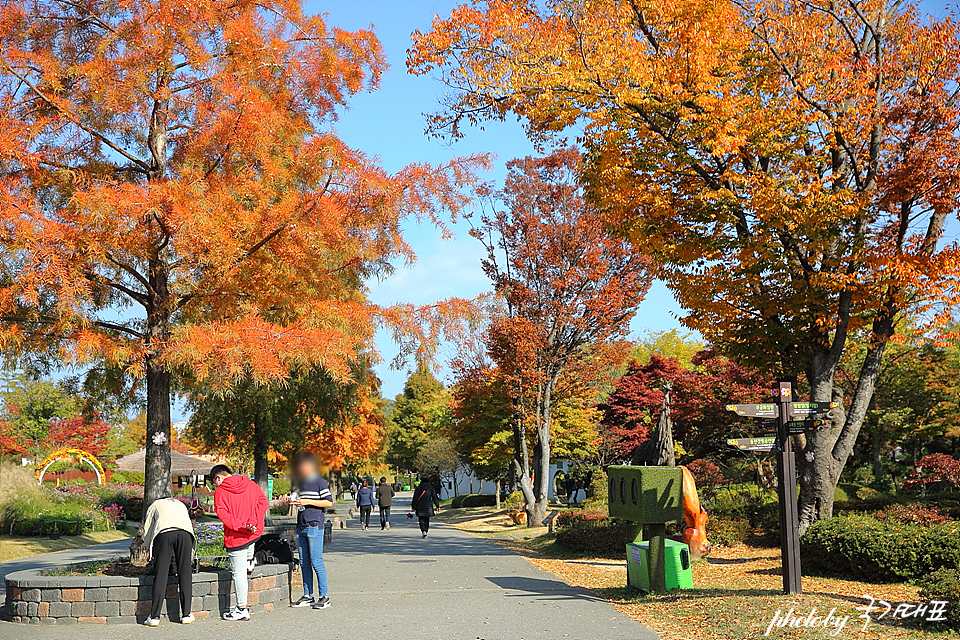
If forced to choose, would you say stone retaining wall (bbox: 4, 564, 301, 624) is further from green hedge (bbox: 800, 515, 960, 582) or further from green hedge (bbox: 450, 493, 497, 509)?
green hedge (bbox: 450, 493, 497, 509)

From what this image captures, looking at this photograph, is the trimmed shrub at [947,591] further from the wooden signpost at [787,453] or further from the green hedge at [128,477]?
the green hedge at [128,477]

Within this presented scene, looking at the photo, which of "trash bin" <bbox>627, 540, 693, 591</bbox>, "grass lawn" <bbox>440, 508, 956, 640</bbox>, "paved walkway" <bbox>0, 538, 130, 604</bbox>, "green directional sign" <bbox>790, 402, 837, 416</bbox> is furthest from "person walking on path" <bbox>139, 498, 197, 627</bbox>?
"green directional sign" <bbox>790, 402, 837, 416</bbox>

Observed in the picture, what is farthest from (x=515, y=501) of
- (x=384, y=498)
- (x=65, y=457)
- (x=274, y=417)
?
(x=65, y=457)

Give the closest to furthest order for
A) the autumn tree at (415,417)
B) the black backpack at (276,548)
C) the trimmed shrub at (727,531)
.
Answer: the black backpack at (276,548) < the trimmed shrub at (727,531) < the autumn tree at (415,417)

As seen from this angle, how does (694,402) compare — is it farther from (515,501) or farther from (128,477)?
(128,477)

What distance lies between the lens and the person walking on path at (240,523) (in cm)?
828

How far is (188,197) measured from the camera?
9062 mm

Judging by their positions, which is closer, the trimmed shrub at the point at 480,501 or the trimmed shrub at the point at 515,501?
the trimmed shrub at the point at 515,501

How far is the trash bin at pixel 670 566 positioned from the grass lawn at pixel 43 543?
44.0 feet

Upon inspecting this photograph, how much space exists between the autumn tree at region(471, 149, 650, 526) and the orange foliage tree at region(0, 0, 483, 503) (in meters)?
12.0

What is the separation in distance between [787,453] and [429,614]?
4.63 m

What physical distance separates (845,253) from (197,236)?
400 inches

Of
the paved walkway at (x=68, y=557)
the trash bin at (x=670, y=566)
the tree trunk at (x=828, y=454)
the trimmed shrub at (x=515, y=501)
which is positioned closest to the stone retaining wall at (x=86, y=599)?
the paved walkway at (x=68, y=557)

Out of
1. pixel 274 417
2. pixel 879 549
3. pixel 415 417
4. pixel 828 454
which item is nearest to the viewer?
pixel 879 549
